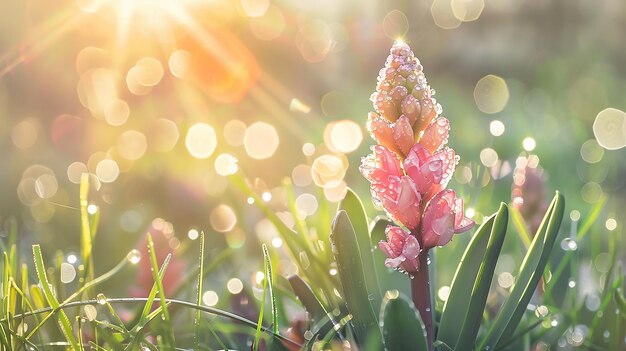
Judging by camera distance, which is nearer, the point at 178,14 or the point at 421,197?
the point at 421,197

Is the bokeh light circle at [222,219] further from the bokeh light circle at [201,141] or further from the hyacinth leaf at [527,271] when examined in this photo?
the hyacinth leaf at [527,271]

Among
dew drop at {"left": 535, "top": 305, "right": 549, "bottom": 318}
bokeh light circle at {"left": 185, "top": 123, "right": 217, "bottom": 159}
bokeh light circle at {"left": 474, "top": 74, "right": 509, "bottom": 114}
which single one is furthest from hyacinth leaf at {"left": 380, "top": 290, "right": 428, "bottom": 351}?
bokeh light circle at {"left": 474, "top": 74, "right": 509, "bottom": 114}

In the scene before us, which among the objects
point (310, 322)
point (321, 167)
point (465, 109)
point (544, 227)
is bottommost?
point (310, 322)

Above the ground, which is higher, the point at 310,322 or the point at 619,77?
the point at 619,77

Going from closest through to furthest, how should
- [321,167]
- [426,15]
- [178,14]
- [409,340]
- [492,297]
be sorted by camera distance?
[409,340] < [492,297] < [321,167] < [178,14] < [426,15]

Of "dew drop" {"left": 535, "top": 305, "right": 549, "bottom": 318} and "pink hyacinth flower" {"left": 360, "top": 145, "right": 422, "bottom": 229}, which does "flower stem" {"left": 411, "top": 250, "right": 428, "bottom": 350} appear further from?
"dew drop" {"left": 535, "top": 305, "right": 549, "bottom": 318}

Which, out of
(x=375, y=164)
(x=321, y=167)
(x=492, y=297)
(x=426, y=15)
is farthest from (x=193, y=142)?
(x=426, y=15)

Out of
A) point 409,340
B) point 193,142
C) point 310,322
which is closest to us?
point 409,340

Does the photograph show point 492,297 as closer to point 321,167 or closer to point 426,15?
point 321,167

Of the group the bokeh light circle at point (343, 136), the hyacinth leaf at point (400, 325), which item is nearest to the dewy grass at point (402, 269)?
the hyacinth leaf at point (400, 325)
